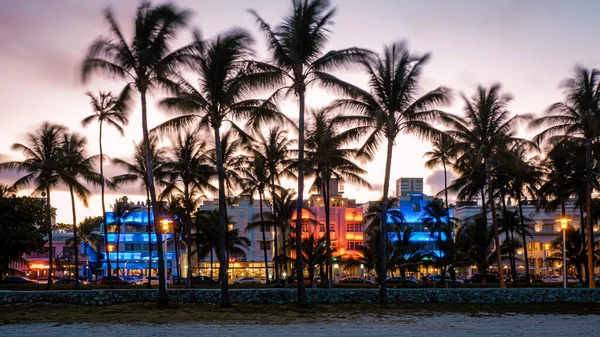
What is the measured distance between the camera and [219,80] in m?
30.1

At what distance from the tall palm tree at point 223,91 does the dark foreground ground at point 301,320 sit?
4.23 metres

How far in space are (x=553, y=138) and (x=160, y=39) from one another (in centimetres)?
2245

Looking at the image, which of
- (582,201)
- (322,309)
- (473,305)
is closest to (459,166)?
(582,201)

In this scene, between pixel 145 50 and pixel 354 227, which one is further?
pixel 354 227

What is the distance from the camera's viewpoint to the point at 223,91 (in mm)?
30469

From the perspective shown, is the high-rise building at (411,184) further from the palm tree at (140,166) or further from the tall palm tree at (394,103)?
the tall palm tree at (394,103)

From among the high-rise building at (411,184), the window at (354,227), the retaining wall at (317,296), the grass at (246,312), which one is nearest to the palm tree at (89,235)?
the window at (354,227)

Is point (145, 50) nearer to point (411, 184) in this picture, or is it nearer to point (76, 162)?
point (76, 162)

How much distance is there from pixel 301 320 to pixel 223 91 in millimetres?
11097

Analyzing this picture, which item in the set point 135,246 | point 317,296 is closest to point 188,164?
point 317,296

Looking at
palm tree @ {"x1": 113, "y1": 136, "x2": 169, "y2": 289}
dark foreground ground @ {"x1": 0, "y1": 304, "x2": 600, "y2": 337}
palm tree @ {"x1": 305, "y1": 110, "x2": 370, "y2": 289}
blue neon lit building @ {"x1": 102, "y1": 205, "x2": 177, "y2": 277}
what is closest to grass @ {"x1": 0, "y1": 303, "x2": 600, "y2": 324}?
dark foreground ground @ {"x1": 0, "y1": 304, "x2": 600, "y2": 337}

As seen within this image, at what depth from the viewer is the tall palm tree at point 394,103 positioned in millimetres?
32531

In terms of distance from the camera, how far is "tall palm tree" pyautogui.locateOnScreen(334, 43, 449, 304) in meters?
32.5

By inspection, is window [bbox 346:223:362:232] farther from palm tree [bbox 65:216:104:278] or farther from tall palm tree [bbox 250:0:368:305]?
tall palm tree [bbox 250:0:368:305]
